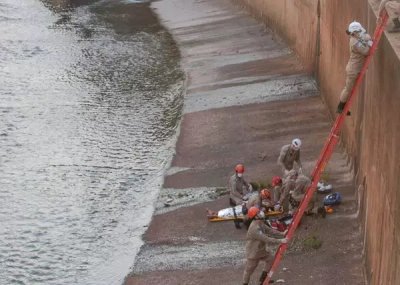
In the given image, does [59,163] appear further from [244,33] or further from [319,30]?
[244,33]

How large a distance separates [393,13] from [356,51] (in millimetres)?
787

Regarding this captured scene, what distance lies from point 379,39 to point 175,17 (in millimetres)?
29598

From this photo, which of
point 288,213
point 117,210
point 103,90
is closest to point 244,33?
point 103,90

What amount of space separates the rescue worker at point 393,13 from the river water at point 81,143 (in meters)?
7.05

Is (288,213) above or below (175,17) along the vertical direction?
above

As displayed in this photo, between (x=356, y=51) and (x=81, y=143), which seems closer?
(x=356, y=51)

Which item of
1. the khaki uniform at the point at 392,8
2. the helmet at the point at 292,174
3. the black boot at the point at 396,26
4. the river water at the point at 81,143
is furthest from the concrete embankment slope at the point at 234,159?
the khaki uniform at the point at 392,8

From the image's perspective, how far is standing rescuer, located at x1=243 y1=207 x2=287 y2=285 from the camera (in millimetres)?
11523

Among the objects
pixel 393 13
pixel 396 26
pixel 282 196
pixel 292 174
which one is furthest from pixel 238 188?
pixel 393 13

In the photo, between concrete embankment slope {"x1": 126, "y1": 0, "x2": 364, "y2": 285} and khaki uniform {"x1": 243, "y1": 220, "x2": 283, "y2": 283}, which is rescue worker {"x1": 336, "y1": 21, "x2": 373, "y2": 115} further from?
concrete embankment slope {"x1": 126, "y1": 0, "x2": 364, "y2": 285}

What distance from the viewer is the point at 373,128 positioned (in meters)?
12.2

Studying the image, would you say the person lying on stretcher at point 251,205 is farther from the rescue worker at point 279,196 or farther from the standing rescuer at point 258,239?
the standing rescuer at point 258,239

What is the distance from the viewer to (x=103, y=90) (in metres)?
27.7

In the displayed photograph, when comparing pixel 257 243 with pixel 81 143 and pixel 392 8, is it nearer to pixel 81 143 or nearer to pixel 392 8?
pixel 392 8
